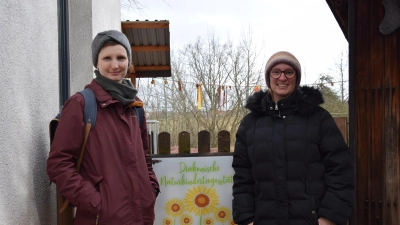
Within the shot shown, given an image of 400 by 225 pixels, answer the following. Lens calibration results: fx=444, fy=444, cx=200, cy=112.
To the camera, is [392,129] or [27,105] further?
[392,129]

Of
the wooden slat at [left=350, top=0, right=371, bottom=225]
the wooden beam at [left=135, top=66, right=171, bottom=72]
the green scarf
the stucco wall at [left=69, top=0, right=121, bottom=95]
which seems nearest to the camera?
the green scarf

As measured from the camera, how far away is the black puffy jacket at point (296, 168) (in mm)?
2660

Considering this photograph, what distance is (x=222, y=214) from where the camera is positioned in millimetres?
3816

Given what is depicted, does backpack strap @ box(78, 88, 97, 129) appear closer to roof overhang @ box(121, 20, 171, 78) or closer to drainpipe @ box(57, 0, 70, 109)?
drainpipe @ box(57, 0, 70, 109)

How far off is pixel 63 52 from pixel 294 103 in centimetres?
190

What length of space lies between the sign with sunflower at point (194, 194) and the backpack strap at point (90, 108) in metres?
1.44

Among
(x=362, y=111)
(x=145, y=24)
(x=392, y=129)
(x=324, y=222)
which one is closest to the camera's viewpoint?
(x=324, y=222)

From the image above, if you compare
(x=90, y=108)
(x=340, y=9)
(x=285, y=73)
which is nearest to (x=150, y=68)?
(x=340, y=9)

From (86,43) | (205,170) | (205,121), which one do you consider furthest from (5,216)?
(205,121)

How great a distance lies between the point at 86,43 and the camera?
438cm

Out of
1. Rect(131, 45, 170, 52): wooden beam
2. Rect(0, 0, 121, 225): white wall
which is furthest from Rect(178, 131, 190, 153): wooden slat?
Rect(131, 45, 170, 52): wooden beam

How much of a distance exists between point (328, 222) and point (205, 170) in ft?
4.52

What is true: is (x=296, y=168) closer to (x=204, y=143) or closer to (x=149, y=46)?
(x=204, y=143)

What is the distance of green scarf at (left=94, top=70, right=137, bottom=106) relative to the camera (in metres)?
2.52
